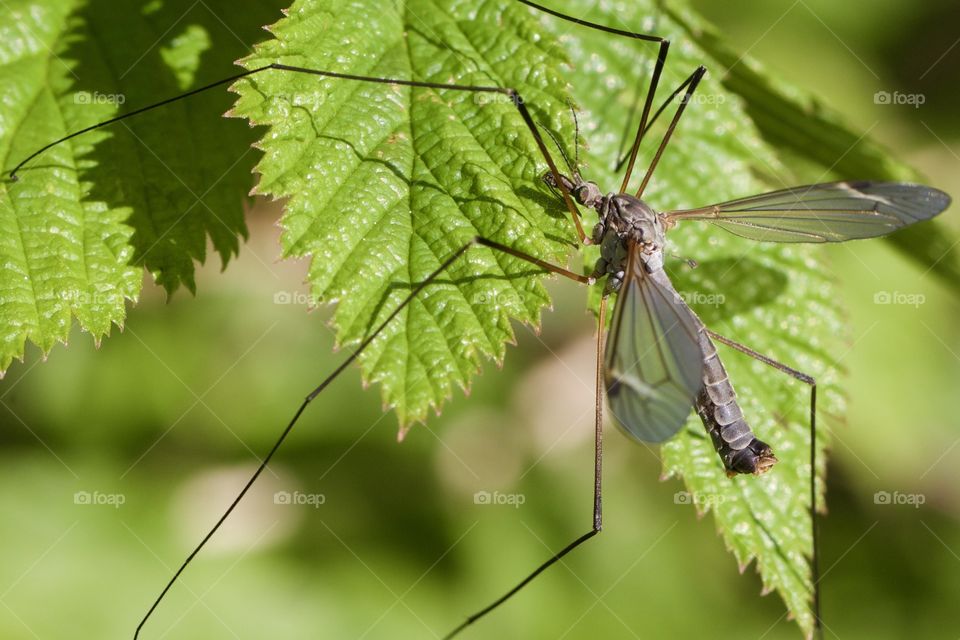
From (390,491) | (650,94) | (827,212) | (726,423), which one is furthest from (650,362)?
(390,491)

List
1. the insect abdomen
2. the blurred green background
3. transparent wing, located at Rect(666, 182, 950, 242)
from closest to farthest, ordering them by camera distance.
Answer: the insect abdomen, transparent wing, located at Rect(666, 182, 950, 242), the blurred green background

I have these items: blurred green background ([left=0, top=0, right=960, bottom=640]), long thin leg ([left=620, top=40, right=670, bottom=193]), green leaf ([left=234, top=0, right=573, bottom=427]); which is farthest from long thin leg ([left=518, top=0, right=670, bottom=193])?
blurred green background ([left=0, top=0, right=960, bottom=640])

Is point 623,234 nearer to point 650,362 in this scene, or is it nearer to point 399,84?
point 650,362

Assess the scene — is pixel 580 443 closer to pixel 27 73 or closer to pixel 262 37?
pixel 262 37

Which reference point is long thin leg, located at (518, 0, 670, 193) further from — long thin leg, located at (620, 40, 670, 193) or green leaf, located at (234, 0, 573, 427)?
green leaf, located at (234, 0, 573, 427)

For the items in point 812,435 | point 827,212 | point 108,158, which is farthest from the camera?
point 827,212

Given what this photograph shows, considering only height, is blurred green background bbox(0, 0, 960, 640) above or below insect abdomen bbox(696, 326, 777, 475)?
below

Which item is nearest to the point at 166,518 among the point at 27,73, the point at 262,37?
the point at 27,73
